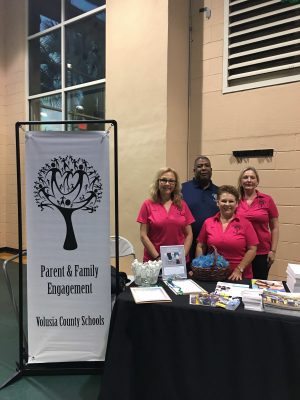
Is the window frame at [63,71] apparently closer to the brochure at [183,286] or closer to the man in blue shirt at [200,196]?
the man in blue shirt at [200,196]

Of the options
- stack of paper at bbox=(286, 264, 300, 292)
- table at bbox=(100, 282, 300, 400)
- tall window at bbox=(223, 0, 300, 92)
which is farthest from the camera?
tall window at bbox=(223, 0, 300, 92)

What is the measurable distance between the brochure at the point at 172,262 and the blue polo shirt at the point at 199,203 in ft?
2.04

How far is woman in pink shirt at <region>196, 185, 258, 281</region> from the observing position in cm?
223

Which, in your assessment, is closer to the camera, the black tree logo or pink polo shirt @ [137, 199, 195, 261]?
the black tree logo

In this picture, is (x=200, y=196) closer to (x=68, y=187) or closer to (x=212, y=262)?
(x=212, y=262)

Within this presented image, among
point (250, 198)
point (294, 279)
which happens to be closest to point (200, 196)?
point (250, 198)

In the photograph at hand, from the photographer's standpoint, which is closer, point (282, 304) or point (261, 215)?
point (282, 304)

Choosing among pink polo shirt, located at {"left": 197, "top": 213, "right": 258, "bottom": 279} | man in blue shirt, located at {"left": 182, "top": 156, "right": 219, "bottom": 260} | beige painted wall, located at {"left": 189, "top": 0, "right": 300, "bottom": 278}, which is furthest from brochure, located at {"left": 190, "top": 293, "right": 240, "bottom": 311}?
beige painted wall, located at {"left": 189, "top": 0, "right": 300, "bottom": 278}

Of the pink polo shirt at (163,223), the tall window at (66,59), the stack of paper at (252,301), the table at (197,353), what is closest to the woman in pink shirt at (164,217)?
the pink polo shirt at (163,223)

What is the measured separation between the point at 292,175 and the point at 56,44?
14.5ft

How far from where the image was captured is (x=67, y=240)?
7.18ft

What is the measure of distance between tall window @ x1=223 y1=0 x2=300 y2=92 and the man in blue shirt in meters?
1.26

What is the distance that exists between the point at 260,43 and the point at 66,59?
10.5ft

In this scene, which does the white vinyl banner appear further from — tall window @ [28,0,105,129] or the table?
tall window @ [28,0,105,129]
